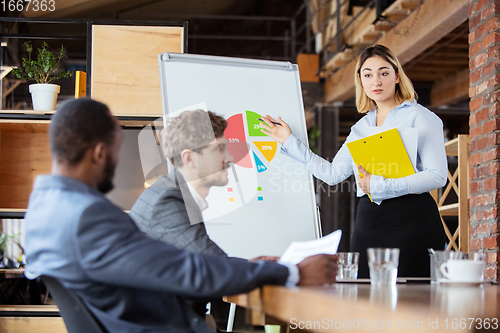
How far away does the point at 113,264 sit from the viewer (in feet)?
2.73

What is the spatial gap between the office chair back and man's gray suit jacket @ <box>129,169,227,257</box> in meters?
0.39

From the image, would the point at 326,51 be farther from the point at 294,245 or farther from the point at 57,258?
the point at 57,258

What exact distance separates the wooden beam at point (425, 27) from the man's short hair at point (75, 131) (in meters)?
2.79

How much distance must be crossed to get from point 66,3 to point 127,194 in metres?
2.87

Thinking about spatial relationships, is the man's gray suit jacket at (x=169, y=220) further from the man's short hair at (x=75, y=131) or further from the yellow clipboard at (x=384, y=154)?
the yellow clipboard at (x=384, y=154)

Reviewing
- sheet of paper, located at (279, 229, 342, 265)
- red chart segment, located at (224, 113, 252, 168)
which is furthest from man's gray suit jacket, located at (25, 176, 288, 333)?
red chart segment, located at (224, 113, 252, 168)

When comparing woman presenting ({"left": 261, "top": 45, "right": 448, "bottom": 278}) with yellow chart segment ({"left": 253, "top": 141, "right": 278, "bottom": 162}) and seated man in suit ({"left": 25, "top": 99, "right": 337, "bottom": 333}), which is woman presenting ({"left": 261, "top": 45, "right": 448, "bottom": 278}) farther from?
seated man in suit ({"left": 25, "top": 99, "right": 337, "bottom": 333})

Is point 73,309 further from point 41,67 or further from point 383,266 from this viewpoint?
point 41,67

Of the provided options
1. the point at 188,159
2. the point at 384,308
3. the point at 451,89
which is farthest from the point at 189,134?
the point at 451,89

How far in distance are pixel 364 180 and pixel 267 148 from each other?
23.5 inches

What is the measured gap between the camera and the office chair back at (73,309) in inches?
35.7

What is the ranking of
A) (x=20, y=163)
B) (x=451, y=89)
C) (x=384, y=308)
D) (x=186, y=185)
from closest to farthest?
(x=384, y=308) → (x=186, y=185) → (x=20, y=163) → (x=451, y=89)

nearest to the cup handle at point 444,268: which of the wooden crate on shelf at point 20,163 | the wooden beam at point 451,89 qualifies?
the wooden crate on shelf at point 20,163

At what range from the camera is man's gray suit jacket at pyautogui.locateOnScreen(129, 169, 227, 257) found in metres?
1.29
